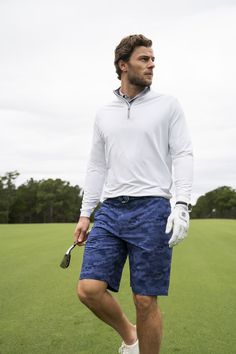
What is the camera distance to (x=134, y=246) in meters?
3.71

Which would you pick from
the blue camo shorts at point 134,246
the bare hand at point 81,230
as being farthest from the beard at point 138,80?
the bare hand at point 81,230

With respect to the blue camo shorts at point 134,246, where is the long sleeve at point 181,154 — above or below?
above

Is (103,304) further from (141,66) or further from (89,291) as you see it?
(141,66)

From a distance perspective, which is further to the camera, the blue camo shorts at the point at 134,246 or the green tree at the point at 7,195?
the green tree at the point at 7,195

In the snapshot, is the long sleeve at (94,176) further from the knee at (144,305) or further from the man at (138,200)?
the knee at (144,305)

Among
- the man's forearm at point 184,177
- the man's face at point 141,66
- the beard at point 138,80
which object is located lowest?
the man's forearm at point 184,177

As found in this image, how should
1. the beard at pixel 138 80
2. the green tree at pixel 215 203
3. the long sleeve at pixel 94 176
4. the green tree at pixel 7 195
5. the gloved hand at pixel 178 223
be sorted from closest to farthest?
the gloved hand at pixel 178 223
the beard at pixel 138 80
the long sleeve at pixel 94 176
the green tree at pixel 7 195
the green tree at pixel 215 203

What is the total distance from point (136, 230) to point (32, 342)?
1717 millimetres

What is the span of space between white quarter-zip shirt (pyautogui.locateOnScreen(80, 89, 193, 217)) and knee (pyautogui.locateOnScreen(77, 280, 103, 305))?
64 cm

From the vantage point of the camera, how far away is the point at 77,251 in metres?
14.2

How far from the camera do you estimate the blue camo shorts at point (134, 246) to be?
3.65m

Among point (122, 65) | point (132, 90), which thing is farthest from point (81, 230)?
point (122, 65)

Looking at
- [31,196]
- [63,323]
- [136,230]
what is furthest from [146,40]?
[31,196]

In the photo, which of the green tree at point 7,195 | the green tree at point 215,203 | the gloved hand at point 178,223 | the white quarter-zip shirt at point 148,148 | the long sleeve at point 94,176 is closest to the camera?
the gloved hand at point 178,223
